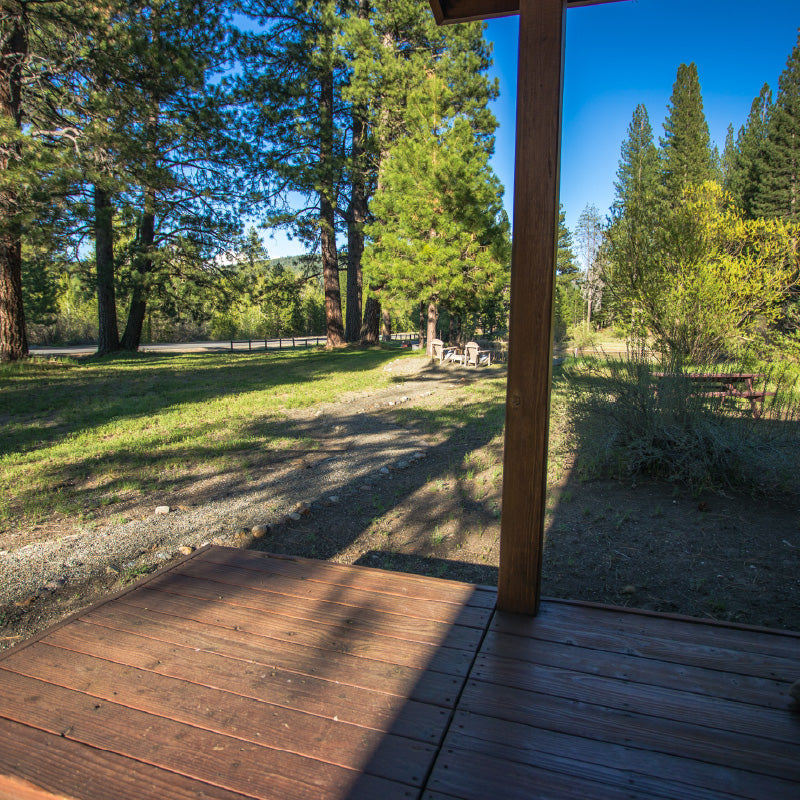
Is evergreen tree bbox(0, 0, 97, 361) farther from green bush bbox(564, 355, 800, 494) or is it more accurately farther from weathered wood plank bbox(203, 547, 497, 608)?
green bush bbox(564, 355, 800, 494)

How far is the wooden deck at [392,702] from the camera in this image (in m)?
1.15

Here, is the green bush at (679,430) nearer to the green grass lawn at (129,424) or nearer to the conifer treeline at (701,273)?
the conifer treeline at (701,273)

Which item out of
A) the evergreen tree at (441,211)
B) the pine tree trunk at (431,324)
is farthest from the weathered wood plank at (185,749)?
the pine tree trunk at (431,324)

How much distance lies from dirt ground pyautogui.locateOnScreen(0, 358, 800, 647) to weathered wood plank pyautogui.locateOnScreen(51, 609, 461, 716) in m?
0.99

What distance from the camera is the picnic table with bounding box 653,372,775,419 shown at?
3.97 meters

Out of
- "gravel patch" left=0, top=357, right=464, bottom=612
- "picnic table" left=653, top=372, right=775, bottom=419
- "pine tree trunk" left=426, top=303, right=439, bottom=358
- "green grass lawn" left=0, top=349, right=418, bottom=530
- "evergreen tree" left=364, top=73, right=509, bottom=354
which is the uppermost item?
"evergreen tree" left=364, top=73, right=509, bottom=354

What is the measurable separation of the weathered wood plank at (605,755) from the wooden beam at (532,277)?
561mm

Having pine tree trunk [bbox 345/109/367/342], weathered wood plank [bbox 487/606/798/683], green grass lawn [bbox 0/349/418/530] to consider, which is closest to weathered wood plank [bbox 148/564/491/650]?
weathered wood plank [bbox 487/606/798/683]

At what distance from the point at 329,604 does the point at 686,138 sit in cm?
3251

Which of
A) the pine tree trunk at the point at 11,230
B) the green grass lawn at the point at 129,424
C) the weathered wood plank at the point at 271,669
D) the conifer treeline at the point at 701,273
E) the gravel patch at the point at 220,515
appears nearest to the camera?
the weathered wood plank at the point at 271,669

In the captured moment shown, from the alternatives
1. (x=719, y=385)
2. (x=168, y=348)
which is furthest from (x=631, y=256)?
(x=168, y=348)

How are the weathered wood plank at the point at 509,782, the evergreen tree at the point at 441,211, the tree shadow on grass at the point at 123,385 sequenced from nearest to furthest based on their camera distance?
the weathered wood plank at the point at 509,782, the tree shadow on grass at the point at 123,385, the evergreen tree at the point at 441,211

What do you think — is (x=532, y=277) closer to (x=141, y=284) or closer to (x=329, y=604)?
(x=329, y=604)

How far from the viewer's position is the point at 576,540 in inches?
126
